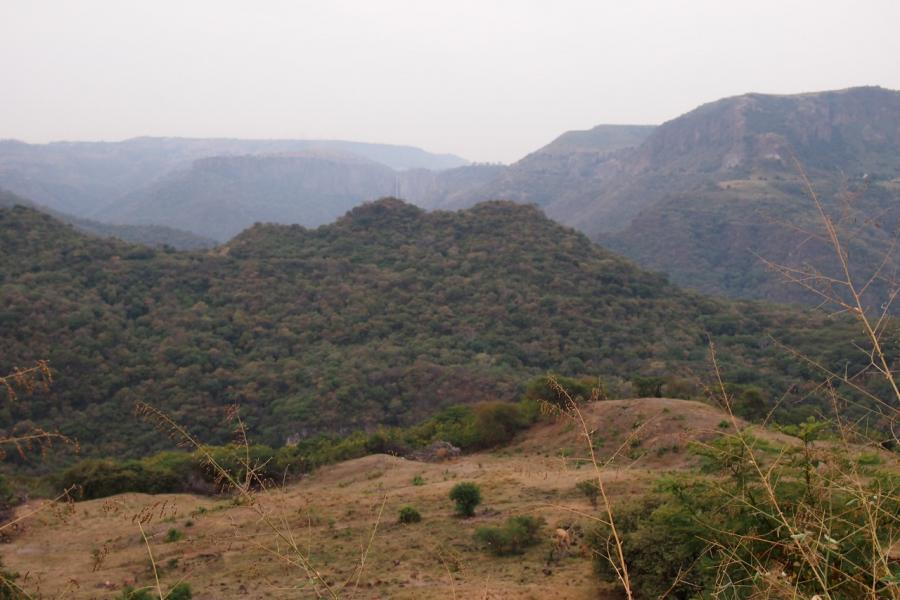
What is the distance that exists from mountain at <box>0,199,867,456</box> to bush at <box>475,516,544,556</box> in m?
14.3

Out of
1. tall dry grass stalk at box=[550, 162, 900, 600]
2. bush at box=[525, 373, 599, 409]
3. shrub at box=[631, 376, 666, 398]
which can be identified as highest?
tall dry grass stalk at box=[550, 162, 900, 600]

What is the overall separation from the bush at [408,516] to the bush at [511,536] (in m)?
2.33

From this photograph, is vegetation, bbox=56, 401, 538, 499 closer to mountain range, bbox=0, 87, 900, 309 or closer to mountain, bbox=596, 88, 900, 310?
mountain range, bbox=0, 87, 900, 309

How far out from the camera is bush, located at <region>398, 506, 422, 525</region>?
1434cm

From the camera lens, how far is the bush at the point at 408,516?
47.1 feet

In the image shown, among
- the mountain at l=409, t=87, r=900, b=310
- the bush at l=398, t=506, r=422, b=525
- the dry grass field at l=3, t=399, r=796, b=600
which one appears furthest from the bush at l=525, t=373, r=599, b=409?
the mountain at l=409, t=87, r=900, b=310

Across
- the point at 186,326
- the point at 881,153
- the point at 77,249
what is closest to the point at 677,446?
the point at 186,326

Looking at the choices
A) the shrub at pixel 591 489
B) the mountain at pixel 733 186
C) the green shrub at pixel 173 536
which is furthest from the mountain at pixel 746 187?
the green shrub at pixel 173 536

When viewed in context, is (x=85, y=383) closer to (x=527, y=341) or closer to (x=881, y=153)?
(x=527, y=341)

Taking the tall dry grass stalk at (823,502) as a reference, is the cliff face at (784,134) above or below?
above

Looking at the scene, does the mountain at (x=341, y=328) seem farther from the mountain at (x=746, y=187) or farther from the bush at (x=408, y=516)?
the mountain at (x=746, y=187)

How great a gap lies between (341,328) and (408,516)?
28258 mm

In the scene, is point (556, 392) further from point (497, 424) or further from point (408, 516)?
point (408, 516)

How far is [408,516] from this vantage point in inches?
565
